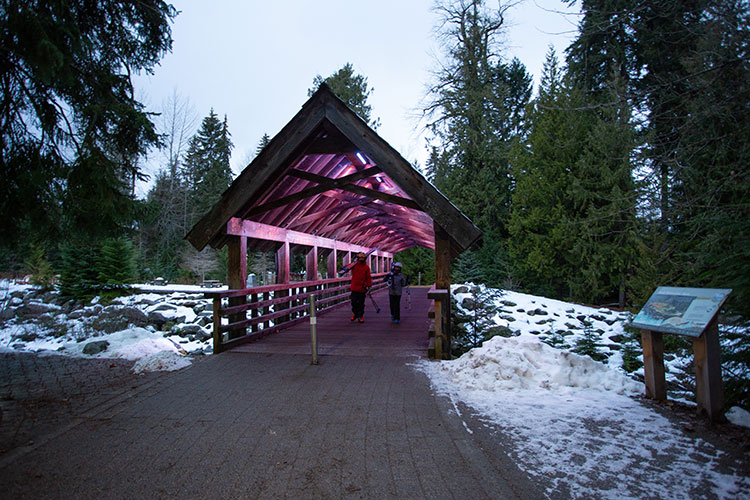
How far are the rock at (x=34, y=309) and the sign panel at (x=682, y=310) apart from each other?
1778 cm

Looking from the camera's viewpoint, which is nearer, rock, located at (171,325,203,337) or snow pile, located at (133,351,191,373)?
A: snow pile, located at (133,351,191,373)

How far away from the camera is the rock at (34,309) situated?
14.6m

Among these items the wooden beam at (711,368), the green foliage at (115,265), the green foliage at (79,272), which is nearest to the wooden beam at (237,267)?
the wooden beam at (711,368)

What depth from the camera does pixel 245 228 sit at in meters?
7.79

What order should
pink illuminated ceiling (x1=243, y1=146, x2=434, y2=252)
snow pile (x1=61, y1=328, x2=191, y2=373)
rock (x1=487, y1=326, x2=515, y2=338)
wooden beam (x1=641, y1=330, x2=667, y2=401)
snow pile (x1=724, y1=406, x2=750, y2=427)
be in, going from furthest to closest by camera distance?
rock (x1=487, y1=326, x2=515, y2=338) < pink illuminated ceiling (x1=243, y1=146, x2=434, y2=252) < snow pile (x1=61, y1=328, x2=191, y2=373) < wooden beam (x1=641, y1=330, x2=667, y2=401) < snow pile (x1=724, y1=406, x2=750, y2=427)

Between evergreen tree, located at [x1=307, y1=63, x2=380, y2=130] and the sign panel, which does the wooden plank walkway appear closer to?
the sign panel

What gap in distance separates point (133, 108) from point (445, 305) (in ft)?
17.6

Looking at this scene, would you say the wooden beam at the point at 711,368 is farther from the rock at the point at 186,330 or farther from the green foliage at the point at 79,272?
the green foliage at the point at 79,272

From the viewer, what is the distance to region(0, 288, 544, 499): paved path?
8.96 feet

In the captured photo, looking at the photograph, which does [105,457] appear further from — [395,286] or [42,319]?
[42,319]

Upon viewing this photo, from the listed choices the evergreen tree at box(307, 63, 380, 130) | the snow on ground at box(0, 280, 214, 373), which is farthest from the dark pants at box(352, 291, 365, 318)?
the evergreen tree at box(307, 63, 380, 130)

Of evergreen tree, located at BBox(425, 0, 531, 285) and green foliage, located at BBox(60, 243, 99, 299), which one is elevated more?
evergreen tree, located at BBox(425, 0, 531, 285)

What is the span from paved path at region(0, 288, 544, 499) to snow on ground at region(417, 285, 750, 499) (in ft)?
0.97

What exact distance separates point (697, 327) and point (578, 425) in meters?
1.37
